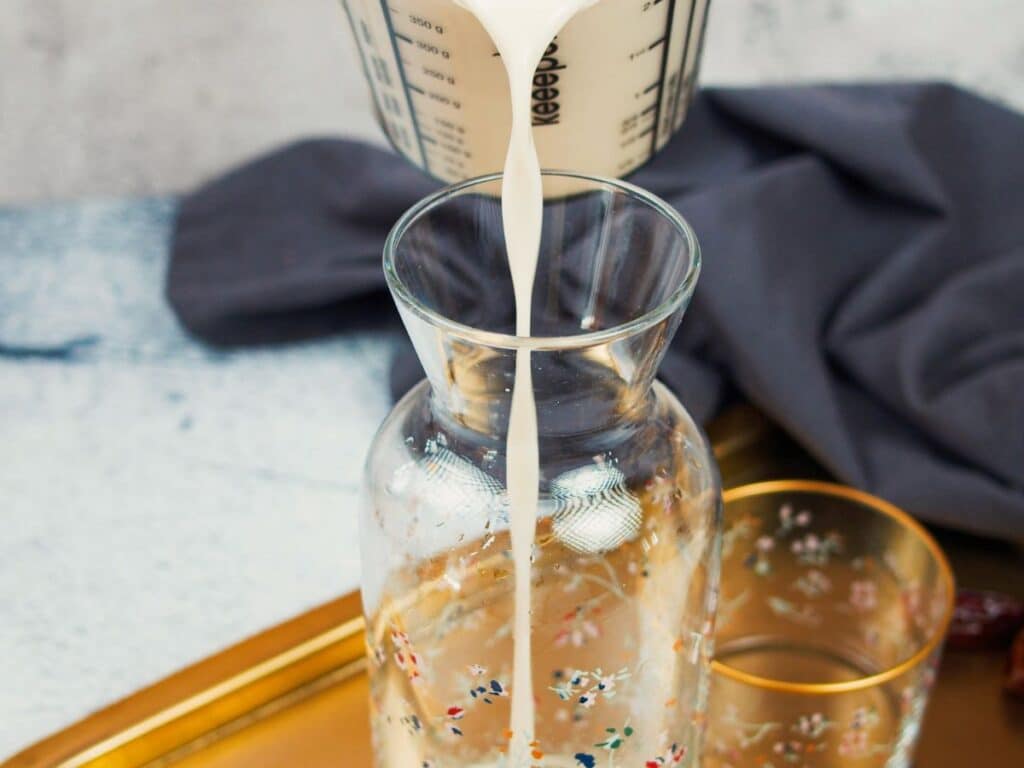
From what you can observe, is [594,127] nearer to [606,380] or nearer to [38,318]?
[606,380]

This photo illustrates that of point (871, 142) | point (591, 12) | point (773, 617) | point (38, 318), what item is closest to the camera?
point (591, 12)

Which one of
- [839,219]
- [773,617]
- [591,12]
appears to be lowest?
[773,617]

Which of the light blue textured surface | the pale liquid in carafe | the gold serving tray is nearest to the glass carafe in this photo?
the pale liquid in carafe

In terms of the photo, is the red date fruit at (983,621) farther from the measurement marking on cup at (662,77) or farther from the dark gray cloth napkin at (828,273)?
the measurement marking on cup at (662,77)

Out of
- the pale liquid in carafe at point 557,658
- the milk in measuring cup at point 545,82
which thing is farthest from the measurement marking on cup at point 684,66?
the pale liquid in carafe at point 557,658

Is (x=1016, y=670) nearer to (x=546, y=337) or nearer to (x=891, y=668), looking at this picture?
(x=891, y=668)

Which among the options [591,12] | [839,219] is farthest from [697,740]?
[839,219]
